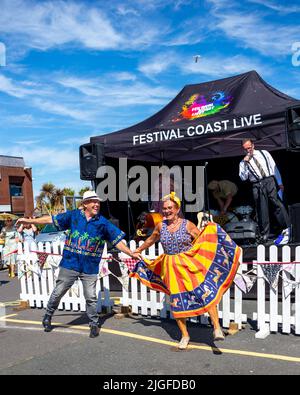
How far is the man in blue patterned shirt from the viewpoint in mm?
4926

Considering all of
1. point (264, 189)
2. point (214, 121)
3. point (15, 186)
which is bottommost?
point (15, 186)

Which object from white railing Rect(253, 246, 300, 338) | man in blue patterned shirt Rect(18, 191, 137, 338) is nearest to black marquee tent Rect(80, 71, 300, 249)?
white railing Rect(253, 246, 300, 338)

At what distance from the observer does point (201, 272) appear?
4.32 m

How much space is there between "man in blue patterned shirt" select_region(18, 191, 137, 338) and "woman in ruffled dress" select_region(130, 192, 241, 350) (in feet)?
2.29

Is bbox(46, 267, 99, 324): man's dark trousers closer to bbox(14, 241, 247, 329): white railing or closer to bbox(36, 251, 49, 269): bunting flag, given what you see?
bbox(14, 241, 247, 329): white railing

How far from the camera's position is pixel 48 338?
502 centimetres

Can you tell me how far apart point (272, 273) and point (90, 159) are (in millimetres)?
5246

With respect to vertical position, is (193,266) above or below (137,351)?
above

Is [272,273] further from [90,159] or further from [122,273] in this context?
[90,159]

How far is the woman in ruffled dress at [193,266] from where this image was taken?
4.28m

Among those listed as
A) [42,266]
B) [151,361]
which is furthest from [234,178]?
[151,361]

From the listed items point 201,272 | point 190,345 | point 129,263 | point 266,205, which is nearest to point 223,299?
point 190,345

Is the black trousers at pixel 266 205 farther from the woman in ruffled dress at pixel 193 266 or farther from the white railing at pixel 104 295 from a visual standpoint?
the woman in ruffled dress at pixel 193 266

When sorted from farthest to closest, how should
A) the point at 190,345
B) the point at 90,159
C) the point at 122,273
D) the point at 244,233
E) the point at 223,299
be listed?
the point at 90,159 → the point at 244,233 → the point at 122,273 → the point at 223,299 → the point at 190,345
